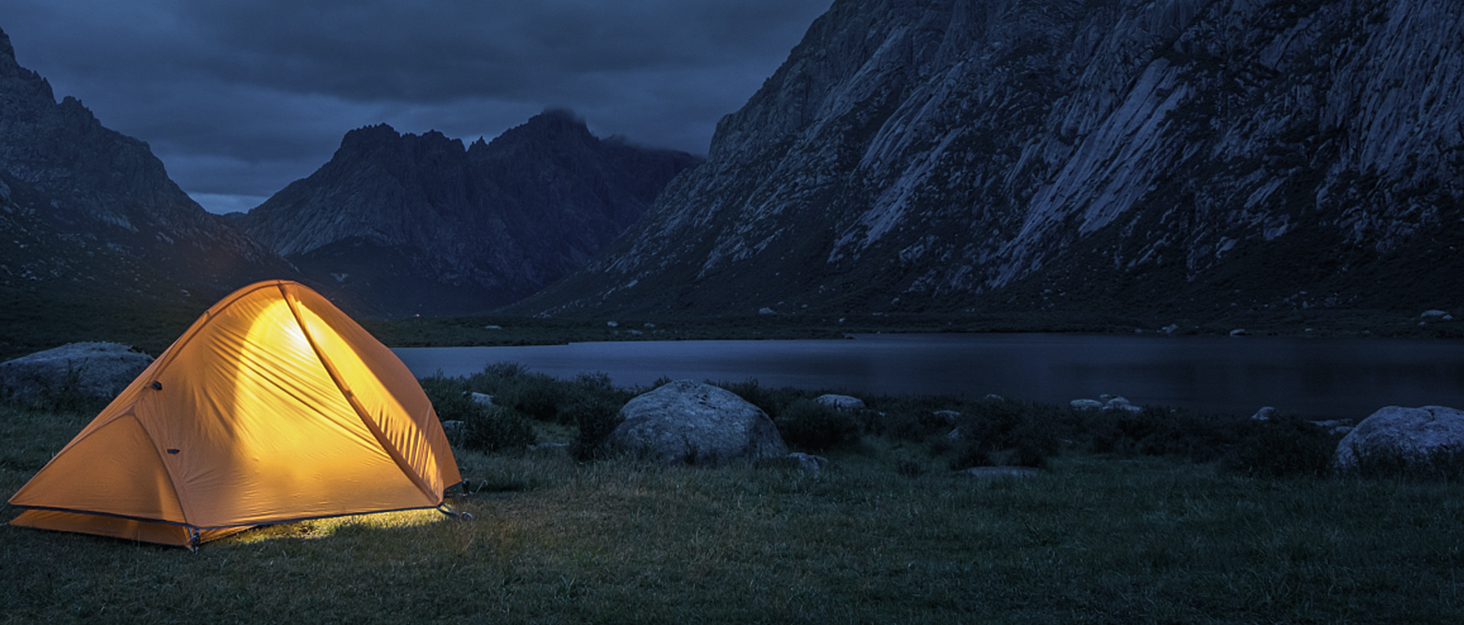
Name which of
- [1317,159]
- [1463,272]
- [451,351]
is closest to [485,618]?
[451,351]

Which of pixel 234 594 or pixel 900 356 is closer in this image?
pixel 234 594

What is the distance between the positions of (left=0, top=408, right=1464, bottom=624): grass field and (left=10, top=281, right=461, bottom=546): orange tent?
32 centimetres

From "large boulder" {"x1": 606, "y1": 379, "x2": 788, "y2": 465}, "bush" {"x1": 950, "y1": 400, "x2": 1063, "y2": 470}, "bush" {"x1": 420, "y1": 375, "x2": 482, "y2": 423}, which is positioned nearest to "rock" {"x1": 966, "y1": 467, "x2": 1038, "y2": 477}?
"bush" {"x1": 950, "y1": 400, "x2": 1063, "y2": 470}

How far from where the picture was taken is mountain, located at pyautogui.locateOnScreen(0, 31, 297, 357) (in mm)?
69812

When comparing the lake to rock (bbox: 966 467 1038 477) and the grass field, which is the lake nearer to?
rock (bbox: 966 467 1038 477)

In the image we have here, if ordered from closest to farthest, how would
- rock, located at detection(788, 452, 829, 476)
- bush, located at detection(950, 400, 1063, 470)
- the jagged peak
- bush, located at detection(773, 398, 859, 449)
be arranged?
1. rock, located at detection(788, 452, 829, 476)
2. bush, located at detection(950, 400, 1063, 470)
3. bush, located at detection(773, 398, 859, 449)
4. the jagged peak

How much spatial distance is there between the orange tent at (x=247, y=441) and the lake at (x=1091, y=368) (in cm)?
2140

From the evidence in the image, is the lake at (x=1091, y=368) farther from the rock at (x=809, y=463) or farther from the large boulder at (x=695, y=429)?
the large boulder at (x=695, y=429)

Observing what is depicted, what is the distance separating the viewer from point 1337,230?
79562 millimetres

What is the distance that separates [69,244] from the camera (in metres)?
125

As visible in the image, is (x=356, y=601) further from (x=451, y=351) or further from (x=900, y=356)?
(x=451, y=351)

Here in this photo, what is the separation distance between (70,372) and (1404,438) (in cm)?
2841

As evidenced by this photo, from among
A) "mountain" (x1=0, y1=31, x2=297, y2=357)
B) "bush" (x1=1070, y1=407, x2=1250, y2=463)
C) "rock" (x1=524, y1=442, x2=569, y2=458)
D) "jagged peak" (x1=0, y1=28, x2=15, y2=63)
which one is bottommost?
"bush" (x1=1070, y1=407, x2=1250, y2=463)

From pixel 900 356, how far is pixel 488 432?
4518 cm
